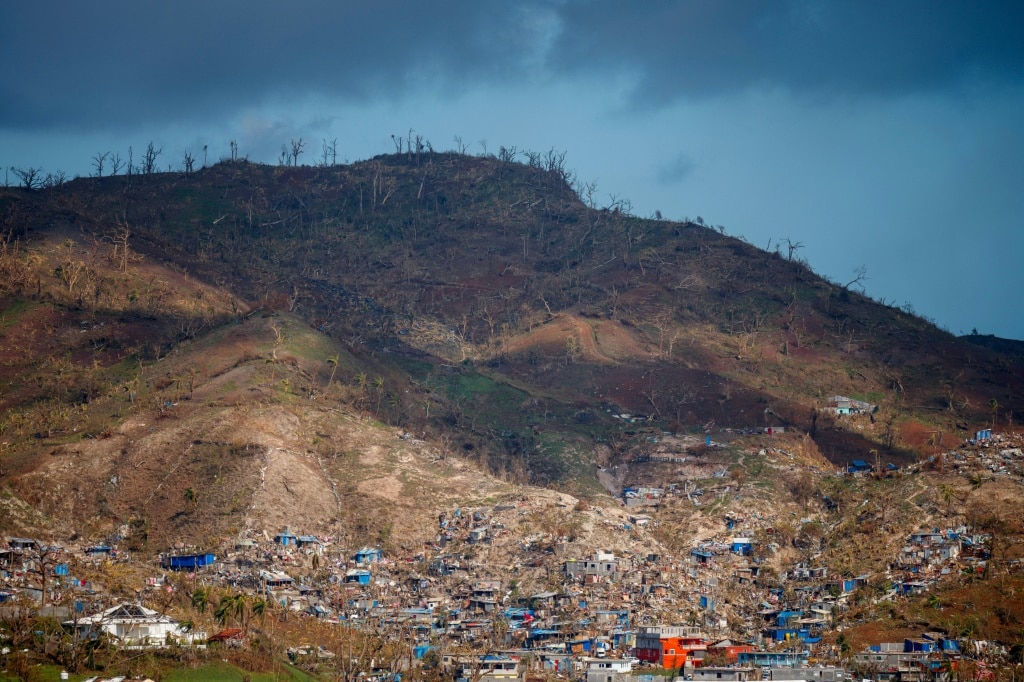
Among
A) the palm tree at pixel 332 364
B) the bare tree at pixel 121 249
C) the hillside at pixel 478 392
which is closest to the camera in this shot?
the hillside at pixel 478 392

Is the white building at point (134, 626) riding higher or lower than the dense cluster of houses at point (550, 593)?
lower

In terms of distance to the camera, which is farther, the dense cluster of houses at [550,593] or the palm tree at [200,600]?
the palm tree at [200,600]

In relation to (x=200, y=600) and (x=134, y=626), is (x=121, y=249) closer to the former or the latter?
(x=200, y=600)

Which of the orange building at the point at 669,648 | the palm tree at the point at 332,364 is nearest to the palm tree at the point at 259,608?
the orange building at the point at 669,648

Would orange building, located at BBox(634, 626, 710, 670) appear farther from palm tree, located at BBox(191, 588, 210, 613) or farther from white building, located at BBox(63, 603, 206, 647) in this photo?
palm tree, located at BBox(191, 588, 210, 613)

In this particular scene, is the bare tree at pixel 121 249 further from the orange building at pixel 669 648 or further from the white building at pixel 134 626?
the orange building at pixel 669 648

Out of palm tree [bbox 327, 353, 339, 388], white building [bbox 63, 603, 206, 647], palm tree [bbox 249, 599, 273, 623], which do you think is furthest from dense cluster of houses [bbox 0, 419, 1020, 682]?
palm tree [bbox 327, 353, 339, 388]

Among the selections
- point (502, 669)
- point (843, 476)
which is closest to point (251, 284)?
point (843, 476)

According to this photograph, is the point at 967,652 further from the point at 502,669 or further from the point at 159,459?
the point at 159,459
